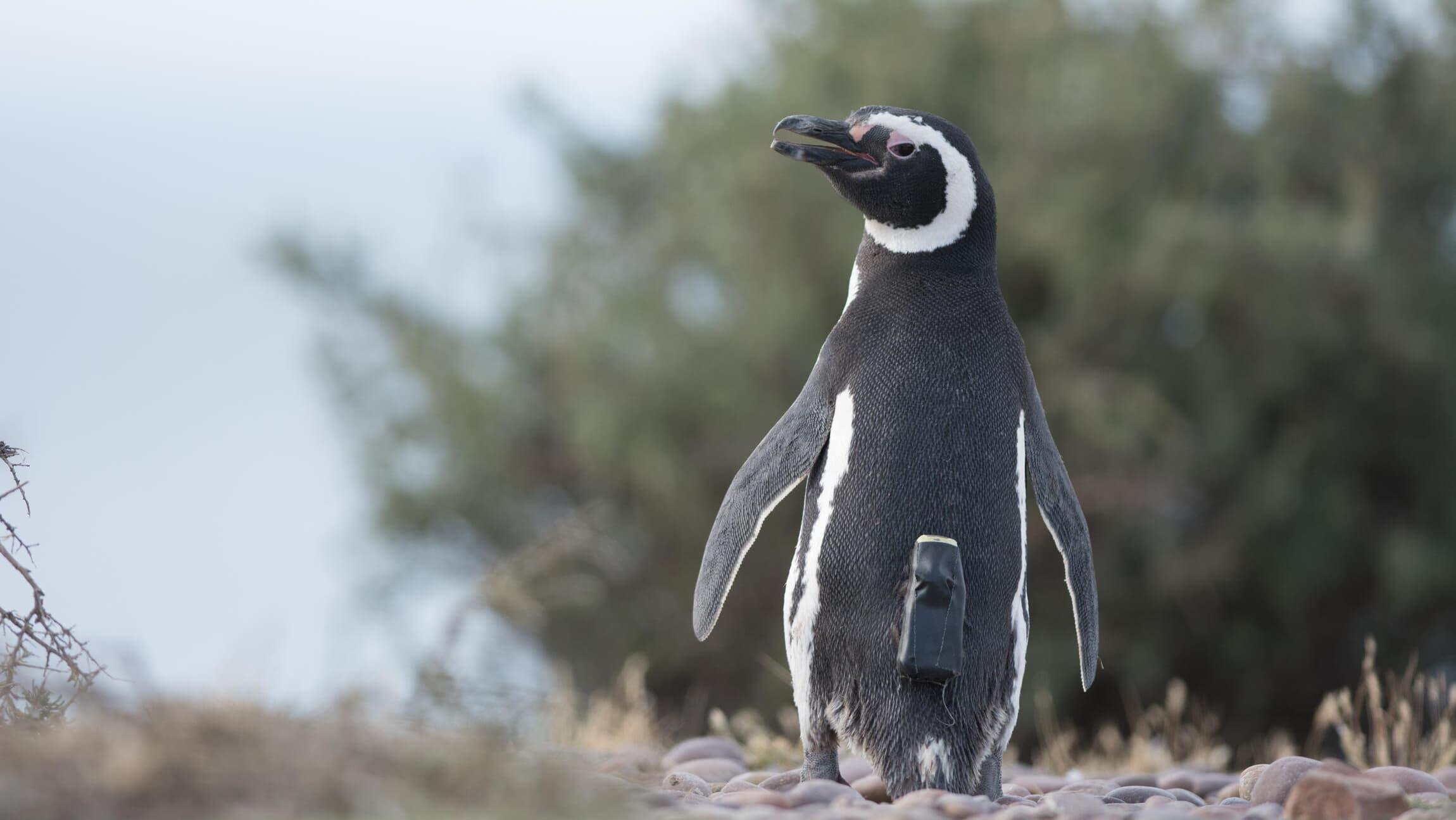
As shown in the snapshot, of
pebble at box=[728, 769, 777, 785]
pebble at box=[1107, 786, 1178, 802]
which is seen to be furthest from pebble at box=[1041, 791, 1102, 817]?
pebble at box=[728, 769, 777, 785]

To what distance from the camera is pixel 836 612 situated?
3.17m

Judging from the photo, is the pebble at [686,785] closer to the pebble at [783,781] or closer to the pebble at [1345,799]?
the pebble at [783,781]

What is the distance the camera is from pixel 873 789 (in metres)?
3.26

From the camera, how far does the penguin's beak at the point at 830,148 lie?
3.46 meters

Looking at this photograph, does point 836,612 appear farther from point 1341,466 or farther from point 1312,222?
point 1341,466

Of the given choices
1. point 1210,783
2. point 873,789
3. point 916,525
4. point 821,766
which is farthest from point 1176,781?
point 916,525

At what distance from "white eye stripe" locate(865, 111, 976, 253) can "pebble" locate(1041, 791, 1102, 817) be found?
1340mm

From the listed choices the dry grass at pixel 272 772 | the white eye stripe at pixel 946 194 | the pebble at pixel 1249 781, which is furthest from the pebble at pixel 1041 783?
the dry grass at pixel 272 772

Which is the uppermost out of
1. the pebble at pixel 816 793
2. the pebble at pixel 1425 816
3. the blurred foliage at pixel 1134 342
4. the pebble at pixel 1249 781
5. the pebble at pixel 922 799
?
the blurred foliage at pixel 1134 342

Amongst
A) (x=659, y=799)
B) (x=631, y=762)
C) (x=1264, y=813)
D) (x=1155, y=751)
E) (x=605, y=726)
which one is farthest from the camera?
(x=605, y=726)

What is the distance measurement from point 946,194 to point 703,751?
5.56ft

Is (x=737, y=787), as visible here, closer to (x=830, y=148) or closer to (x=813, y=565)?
(x=813, y=565)

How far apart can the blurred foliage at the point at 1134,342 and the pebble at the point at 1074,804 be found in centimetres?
737

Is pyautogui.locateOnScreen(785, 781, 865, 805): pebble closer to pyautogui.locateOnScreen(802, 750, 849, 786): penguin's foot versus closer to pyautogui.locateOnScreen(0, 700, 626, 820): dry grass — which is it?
pyautogui.locateOnScreen(802, 750, 849, 786): penguin's foot
